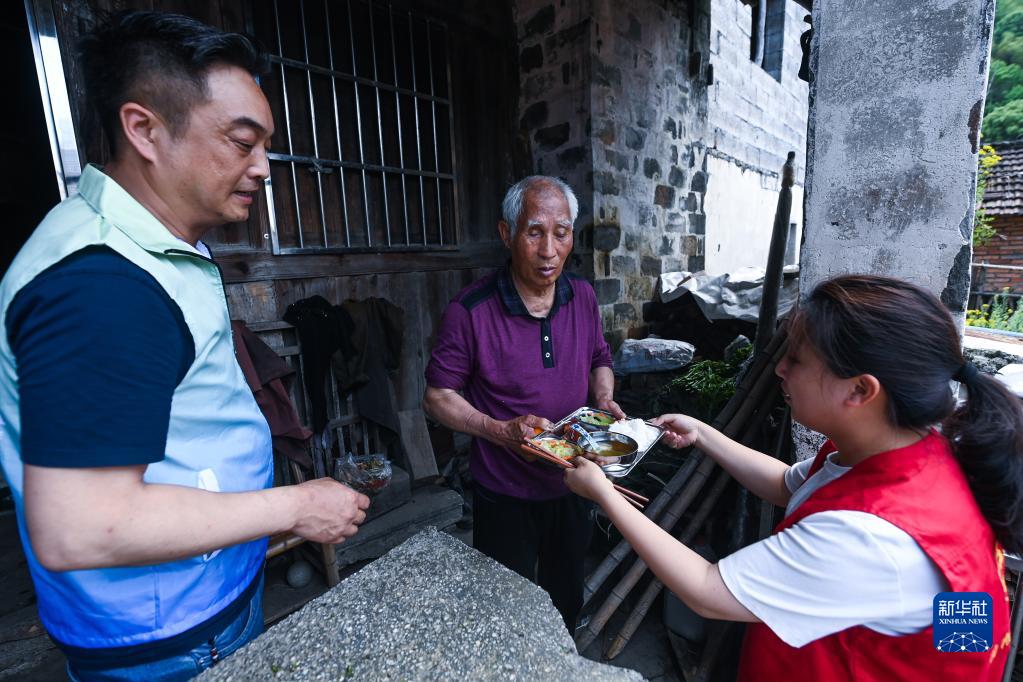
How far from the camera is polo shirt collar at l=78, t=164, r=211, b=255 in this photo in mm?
812

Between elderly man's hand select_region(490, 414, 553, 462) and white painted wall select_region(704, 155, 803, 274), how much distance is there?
432 cm

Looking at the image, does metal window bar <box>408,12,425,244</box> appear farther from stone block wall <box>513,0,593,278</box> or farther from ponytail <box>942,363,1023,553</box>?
ponytail <box>942,363,1023,553</box>

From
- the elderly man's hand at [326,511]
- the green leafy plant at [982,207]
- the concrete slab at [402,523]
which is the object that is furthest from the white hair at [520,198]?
the green leafy plant at [982,207]

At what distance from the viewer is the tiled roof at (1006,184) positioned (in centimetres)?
1153

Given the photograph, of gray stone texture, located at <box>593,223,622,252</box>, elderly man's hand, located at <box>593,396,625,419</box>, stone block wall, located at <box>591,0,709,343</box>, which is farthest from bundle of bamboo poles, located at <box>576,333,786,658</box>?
gray stone texture, located at <box>593,223,622,252</box>

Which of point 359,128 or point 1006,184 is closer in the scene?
point 359,128

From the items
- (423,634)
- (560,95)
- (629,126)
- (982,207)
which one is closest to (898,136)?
(629,126)

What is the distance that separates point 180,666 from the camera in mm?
1006

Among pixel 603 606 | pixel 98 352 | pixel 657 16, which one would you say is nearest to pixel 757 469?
pixel 603 606

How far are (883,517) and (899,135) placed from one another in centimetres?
174

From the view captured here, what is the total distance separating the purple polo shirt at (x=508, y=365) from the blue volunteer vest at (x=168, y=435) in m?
0.92

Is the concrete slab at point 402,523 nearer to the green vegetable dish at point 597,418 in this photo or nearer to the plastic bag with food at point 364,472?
the plastic bag with food at point 364,472

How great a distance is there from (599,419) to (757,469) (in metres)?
0.56

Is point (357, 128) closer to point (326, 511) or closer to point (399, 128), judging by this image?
point (399, 128)
